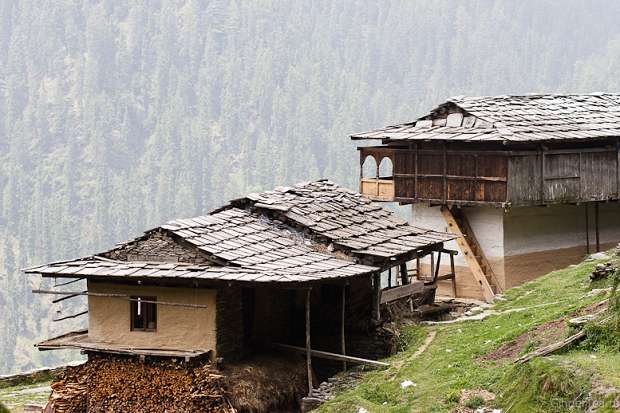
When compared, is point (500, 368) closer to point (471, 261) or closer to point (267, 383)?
point (267, 383)

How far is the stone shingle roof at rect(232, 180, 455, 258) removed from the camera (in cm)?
2239

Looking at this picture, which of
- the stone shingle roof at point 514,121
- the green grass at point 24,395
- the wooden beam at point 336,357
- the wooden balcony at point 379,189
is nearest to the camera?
the wooden beam at point 336,357

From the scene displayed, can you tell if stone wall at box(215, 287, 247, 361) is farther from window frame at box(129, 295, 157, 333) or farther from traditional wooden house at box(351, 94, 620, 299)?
traditional wooden house at box(351, 94, 620, 299)

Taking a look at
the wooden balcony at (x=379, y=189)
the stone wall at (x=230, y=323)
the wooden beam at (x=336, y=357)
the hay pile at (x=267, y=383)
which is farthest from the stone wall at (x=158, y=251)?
the wooden balcony at (x=379, y=189)

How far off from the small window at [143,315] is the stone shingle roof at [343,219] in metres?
3.78

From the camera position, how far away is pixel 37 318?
14038cm

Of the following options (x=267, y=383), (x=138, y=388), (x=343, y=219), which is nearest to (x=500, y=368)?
(x=267, y=383)

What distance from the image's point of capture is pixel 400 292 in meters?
24.7

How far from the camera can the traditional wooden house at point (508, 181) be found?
30234 mm

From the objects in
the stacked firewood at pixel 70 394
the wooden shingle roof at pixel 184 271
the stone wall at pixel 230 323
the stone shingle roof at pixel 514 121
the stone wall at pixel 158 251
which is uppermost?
the stone shingle roof at pixel 514 121

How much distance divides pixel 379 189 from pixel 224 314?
14636 millimetres

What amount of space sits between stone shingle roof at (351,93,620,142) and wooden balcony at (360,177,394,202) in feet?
4.82

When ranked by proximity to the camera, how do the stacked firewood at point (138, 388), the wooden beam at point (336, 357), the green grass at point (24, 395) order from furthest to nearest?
the green grass at point (24, 395) < the wooden beam at point (336, 357) < the stacked firewood at point (138, 388)

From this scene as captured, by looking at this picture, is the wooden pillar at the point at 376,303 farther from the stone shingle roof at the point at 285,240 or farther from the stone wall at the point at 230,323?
the stone wall at the point at 230,323
